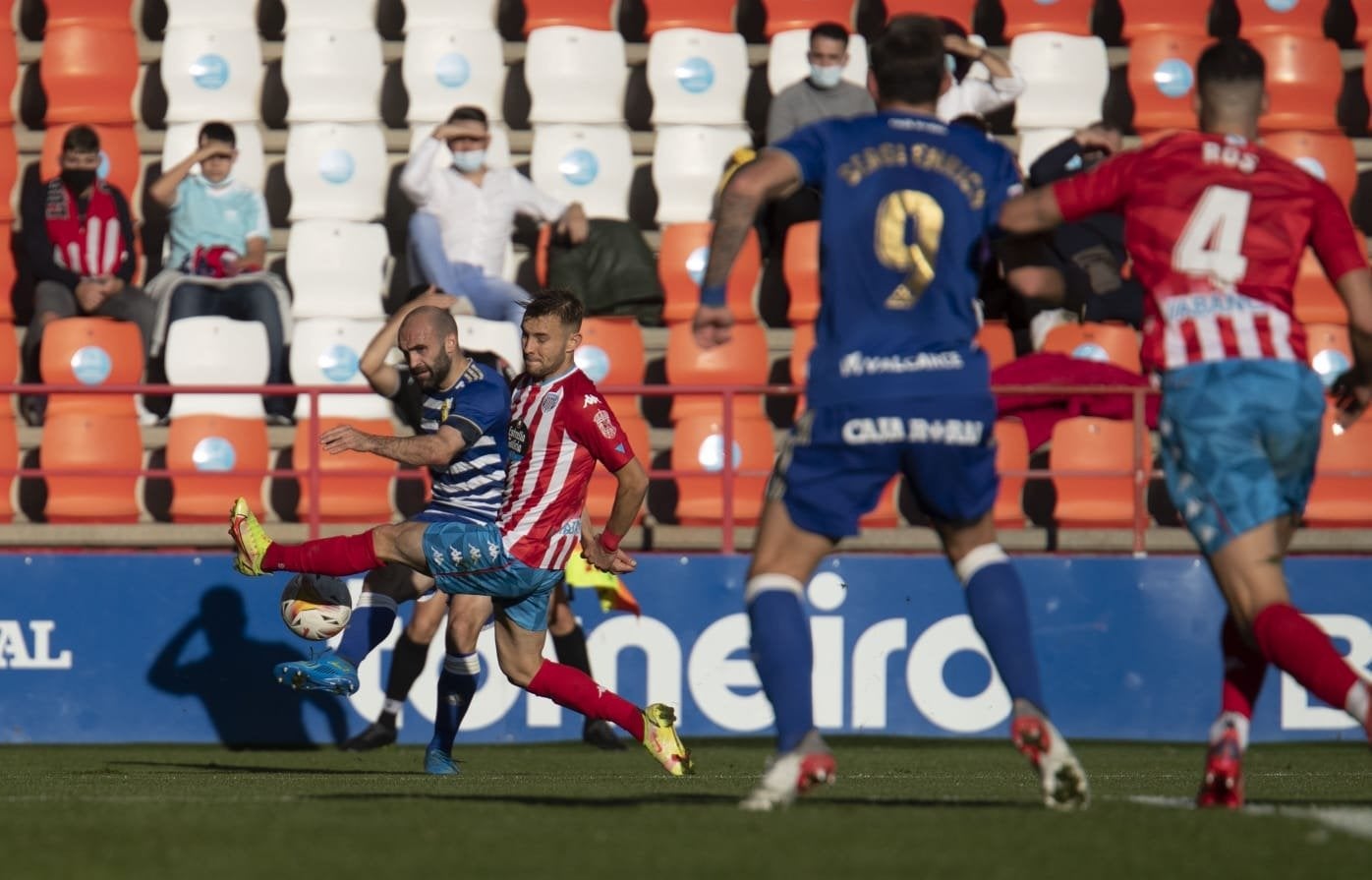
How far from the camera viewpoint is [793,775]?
551 centimetres

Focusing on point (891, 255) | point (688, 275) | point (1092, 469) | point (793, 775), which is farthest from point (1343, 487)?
point (793, 775)

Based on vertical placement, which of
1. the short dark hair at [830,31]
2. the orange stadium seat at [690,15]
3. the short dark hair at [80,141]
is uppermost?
the orange stadium seat at [690,15]

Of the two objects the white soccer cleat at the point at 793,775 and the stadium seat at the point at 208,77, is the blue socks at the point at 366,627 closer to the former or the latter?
the white soccer cleat at the point at 793,775

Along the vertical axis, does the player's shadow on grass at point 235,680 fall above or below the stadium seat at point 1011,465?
below

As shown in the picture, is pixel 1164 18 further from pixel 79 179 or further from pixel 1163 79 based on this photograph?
pixel 79 179

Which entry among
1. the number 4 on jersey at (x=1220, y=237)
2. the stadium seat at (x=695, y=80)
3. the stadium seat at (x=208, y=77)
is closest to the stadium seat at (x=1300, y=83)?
the stadium seat at (x=695, y=80)

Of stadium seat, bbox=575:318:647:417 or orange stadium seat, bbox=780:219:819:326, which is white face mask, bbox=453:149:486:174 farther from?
orange stadium seat, bbox=780:219:819:326

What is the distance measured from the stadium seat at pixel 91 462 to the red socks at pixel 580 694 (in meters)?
4.56

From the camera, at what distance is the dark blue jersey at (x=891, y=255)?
5.65 m

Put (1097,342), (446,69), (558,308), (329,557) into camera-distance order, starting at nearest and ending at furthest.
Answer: (558,308), (329,557), (1097,342), (446,69)

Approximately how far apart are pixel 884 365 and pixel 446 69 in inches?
340

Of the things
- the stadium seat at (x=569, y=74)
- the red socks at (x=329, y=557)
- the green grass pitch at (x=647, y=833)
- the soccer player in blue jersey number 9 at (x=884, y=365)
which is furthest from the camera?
the stadium seat at (x=569, y=74)

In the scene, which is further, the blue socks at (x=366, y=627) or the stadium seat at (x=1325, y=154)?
the stadium seat at (x=1325, y=154)

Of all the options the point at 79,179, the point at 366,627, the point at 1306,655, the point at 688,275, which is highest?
the point at 79,179
